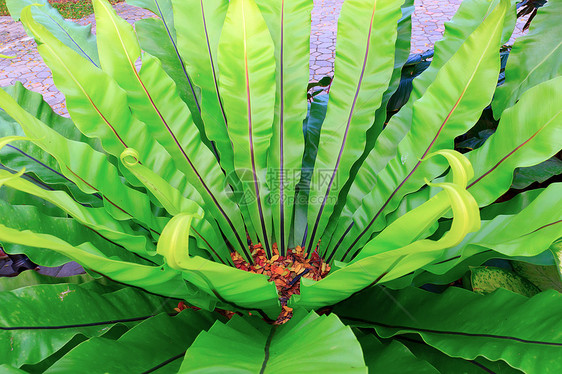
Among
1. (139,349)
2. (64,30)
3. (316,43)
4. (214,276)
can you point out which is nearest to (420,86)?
(214,276)

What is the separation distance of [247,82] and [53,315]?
54cm

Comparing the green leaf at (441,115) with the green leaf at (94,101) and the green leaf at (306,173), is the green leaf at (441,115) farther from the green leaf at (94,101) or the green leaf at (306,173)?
the green leaf at (94,101)

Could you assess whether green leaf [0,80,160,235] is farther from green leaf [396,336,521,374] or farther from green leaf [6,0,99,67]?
green leaf [396,336,521,374]

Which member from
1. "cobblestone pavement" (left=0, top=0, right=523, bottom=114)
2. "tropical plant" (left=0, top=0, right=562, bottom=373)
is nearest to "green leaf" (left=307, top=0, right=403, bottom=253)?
"tropical plant" (left=0, top=0, right=562, bottom=373)

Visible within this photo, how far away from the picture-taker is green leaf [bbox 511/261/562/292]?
0.72 meters

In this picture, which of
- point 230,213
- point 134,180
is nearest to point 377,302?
point 230,213

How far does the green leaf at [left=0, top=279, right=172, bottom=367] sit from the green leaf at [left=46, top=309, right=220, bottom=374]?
0.26 feet

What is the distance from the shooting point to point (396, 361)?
1.82 ft

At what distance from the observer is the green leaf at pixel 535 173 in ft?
2.65

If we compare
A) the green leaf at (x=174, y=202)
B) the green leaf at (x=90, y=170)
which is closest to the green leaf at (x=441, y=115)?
the green leaf at (x=174, y=202)

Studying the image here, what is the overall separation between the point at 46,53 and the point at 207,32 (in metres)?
0.32

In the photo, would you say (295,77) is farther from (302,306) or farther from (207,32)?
(302,306)

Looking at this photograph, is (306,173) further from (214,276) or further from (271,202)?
(214,276)

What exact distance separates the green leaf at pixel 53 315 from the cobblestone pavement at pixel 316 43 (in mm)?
2640
